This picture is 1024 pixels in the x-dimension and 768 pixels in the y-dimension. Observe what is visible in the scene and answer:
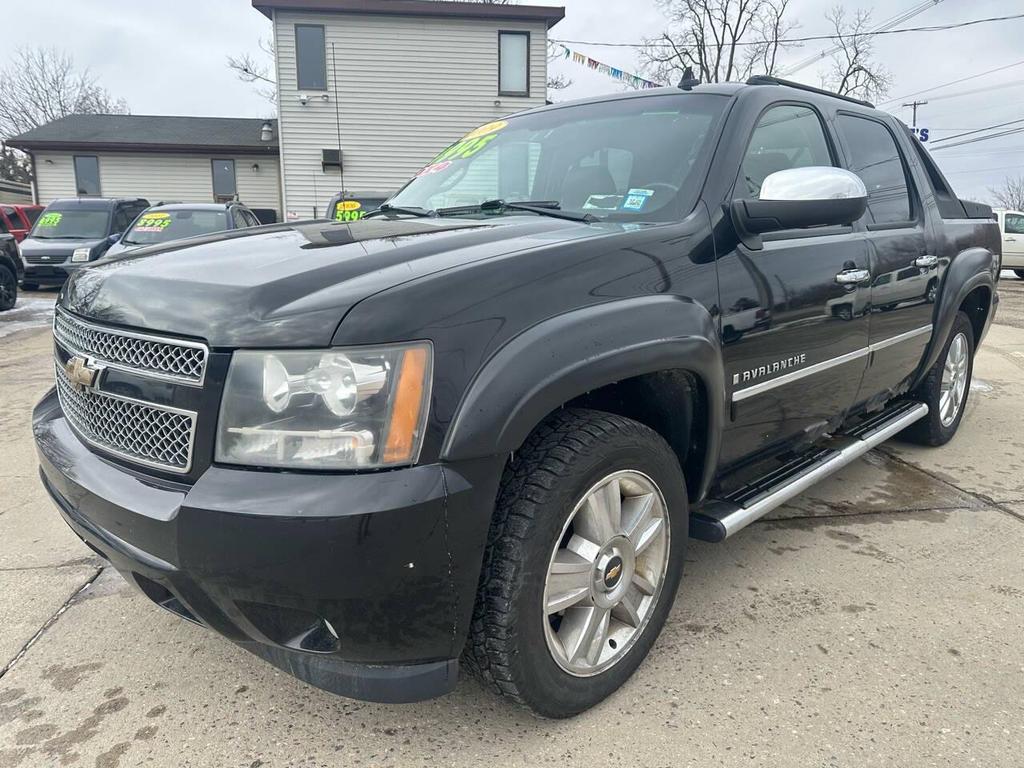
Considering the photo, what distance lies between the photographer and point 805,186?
2.37m

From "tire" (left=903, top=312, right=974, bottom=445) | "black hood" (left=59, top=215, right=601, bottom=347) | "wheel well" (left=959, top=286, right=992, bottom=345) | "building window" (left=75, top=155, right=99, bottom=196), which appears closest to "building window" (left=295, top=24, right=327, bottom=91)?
"building window" (left=75, top=155, right=99, bottom=196)

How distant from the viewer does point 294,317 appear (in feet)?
5.32

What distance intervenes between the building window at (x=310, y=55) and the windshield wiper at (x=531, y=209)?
1689 centimetres

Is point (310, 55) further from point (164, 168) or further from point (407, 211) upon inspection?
point (407, 211)

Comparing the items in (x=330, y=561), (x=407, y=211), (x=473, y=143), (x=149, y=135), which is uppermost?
(x=149, y=135)

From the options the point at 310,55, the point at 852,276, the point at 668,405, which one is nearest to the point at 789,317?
the point at 852,276

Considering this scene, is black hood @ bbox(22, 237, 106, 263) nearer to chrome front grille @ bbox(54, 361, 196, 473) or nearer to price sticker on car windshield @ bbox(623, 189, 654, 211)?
chrome front grille @ bbox(54, 361, 196, 473)

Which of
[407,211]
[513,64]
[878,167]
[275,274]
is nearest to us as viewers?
[275,274]

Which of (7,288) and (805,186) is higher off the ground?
(805,186)

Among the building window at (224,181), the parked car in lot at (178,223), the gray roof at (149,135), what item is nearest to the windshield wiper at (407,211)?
the parked car in lot at (178,223)

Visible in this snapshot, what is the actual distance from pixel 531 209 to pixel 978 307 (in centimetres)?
348

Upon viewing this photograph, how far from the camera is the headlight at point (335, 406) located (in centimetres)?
159

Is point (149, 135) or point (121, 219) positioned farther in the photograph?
point (149, 135)

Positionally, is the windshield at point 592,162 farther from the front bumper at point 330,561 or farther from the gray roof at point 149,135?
the gray roof at point 149,135
